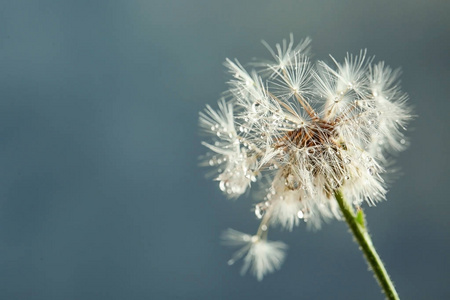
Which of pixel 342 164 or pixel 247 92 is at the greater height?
pixel 247 92

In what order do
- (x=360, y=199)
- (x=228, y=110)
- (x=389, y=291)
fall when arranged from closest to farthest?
(x=389, y=291)
(x=360, y=199)
(x=228, y=110)

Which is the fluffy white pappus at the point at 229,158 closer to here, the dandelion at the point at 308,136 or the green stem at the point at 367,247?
the dandelion at the point at 308,136

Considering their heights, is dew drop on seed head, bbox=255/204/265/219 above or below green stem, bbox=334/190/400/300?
above

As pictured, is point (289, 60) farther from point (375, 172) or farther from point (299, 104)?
point (375, 172)

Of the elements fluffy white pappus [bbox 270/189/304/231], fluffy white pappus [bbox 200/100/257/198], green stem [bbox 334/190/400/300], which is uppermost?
fluffy white pappus [bbox 200/100/257/198]

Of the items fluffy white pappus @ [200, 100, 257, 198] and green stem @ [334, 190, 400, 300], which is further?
fluffy white pappus @ [200, 100, 257, 198]

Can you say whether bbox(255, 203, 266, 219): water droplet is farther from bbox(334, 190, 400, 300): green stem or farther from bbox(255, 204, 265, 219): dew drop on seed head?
bbox(334, 190, 400, 300): green stem

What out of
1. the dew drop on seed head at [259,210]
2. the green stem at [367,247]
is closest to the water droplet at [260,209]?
the dew drop on seed head at [259,210]

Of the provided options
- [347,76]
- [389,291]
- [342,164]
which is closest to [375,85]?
[347,76]

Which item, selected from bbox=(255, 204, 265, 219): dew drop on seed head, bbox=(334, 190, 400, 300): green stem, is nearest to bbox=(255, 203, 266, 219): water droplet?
bbox=(255, 204, 265, 219): dew drop on seed head
